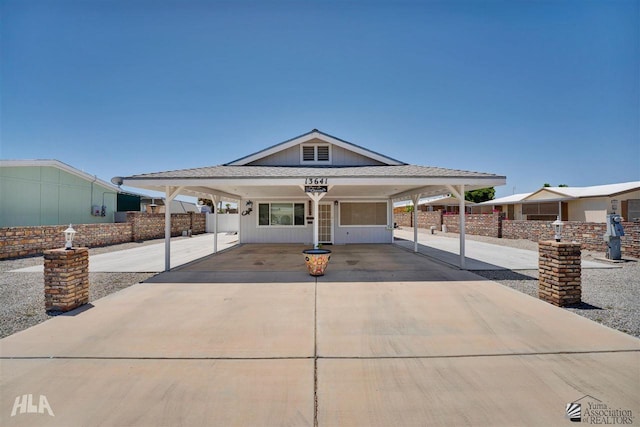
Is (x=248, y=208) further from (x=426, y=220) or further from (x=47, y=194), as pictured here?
(x=426, y=220)

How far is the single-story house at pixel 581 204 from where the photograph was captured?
16.1 meters

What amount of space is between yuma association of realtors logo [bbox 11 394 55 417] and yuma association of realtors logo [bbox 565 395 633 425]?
463 cm

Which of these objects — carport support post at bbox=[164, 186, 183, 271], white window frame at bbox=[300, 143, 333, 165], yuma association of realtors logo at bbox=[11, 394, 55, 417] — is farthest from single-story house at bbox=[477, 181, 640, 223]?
yuma association of realtors logo at bbox=[11, 394, 55, 417]

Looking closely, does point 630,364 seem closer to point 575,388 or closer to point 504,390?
point 575,388

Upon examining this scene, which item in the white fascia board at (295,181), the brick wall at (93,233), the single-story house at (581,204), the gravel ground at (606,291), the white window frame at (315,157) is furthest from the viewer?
the single-story house at (581,204)

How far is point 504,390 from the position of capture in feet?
8.76

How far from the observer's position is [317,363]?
10.2 feet

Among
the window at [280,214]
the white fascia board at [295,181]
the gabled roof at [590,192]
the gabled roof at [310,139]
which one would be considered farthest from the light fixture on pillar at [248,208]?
the gabled roof at [590,192]

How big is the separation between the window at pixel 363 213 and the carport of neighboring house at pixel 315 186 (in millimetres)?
51

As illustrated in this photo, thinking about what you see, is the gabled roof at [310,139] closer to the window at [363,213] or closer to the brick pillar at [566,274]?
the window at [363,213]

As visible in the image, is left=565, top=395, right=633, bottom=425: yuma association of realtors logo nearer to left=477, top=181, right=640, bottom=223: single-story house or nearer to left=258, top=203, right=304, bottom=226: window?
left=258, top=203, right=304, bottom=226: window

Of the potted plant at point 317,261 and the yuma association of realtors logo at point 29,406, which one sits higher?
the potted plant at point 317,261

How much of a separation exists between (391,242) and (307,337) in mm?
10856

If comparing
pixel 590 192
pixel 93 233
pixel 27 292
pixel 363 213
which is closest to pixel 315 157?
pixel 363 213
